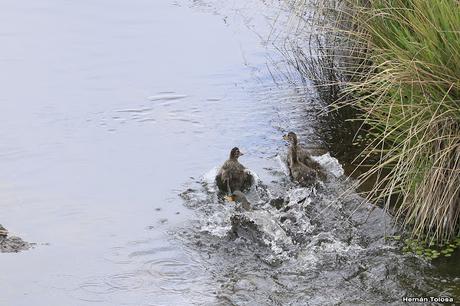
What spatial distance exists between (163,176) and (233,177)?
1.04 metres

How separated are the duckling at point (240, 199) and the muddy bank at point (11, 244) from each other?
2155 millimetres

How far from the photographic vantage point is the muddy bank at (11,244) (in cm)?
862

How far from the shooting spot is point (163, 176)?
415 inches

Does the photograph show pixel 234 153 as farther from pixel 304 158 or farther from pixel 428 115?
pixel 428 115

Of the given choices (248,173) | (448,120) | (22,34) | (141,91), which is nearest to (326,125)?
(248,173)

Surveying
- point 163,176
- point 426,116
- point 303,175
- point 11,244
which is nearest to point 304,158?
point 303,175

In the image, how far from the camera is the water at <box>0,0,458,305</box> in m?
7.86

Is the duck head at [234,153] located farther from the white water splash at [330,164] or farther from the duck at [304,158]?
the white water splash at [330,164]

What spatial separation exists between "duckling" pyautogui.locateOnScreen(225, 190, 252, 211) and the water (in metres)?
0.09

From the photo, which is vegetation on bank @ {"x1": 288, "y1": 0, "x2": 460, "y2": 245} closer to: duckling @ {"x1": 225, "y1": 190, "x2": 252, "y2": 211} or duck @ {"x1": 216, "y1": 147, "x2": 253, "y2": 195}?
duckling @ {"x1": 225, "y1": 190, "x2": 252, "y2": 211}

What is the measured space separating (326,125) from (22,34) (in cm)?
695

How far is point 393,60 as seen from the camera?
8008 mm

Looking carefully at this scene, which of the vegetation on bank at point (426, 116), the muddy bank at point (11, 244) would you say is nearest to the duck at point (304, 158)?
the vegetation on bank at point (426, 116)

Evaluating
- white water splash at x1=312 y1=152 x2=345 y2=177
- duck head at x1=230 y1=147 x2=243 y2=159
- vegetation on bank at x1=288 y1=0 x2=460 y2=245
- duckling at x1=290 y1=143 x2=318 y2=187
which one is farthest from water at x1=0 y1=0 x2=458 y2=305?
vegetation on bank at x1=288 y1=0 x2=460 y2=245
